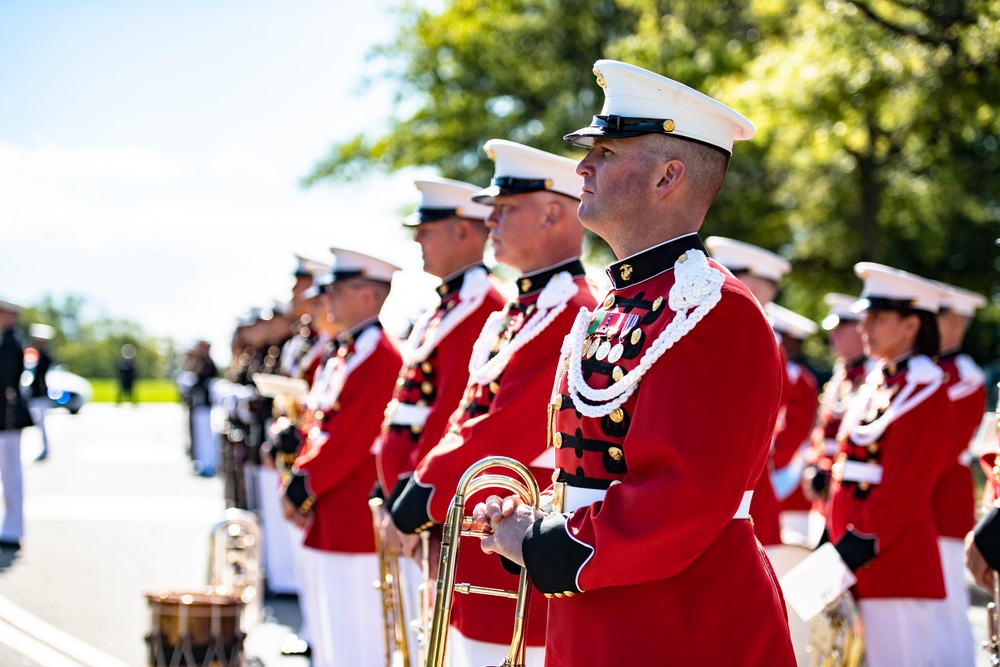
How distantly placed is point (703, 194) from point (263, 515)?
8195 mm

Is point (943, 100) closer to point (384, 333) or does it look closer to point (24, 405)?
point (384, 333)

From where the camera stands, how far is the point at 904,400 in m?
5.45

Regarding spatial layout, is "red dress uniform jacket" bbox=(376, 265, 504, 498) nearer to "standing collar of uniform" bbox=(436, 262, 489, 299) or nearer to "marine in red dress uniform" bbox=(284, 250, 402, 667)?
"standing collar of uniform" bbox=(436, 262, 489, 299)

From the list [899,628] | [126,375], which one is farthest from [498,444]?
[126,375]

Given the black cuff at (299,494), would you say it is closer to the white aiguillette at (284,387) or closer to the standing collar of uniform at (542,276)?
the white aiguillette at (284,387)

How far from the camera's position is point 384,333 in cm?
662

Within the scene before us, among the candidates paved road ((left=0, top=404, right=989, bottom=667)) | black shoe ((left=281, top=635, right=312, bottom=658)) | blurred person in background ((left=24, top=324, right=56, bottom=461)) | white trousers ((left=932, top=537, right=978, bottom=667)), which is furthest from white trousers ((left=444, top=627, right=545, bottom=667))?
blurred person in background ((left=24, top=324, right=56, bottom=461))

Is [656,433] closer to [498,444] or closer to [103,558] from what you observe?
[498,444]

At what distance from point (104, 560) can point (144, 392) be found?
40535mm

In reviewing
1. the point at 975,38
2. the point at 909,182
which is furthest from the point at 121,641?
the point at 909,182

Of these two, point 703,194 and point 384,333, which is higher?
point 384,333

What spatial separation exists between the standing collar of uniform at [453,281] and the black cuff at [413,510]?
1.24 meters

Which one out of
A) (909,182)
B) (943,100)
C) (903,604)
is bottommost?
(903,604)

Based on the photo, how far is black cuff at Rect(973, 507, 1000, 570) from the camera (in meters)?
3.94
